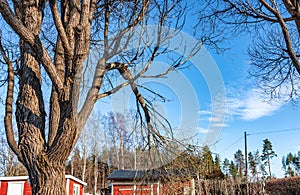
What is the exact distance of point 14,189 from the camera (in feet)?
36.1

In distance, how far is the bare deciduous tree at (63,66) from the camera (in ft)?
6.63

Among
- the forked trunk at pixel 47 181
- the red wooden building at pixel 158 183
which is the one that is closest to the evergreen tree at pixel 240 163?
the red wooden building at pixel 158 183

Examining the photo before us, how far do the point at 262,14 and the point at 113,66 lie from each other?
300cm

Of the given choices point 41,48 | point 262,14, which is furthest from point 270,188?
point 41,48

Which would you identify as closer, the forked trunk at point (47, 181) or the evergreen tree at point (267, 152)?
the forked trunk at point (47, 181)

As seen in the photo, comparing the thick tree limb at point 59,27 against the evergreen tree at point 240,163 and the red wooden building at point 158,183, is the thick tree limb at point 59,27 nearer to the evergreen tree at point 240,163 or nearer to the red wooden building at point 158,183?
the red wooden building at point 158,183

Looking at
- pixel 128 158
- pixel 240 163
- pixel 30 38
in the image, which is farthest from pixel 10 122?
pixel 240 163

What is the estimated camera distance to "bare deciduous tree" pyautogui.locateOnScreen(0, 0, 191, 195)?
202 centimetres

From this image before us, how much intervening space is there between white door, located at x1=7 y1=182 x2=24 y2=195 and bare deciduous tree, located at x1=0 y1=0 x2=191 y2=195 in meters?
9.51

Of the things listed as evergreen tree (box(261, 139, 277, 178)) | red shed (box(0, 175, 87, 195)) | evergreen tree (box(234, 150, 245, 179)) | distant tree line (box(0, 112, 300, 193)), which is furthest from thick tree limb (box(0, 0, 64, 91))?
evergreen tree (box(261, 139, 277, 178))

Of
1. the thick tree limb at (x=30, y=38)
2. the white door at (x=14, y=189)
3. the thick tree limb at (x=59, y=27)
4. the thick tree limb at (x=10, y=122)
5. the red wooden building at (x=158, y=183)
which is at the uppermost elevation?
the thick tree limb at (x=59, y=27)

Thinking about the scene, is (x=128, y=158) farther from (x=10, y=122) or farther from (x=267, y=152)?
(x=267, y=152)

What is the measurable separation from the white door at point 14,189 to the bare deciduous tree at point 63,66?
374 inches

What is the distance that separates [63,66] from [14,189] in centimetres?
1047
